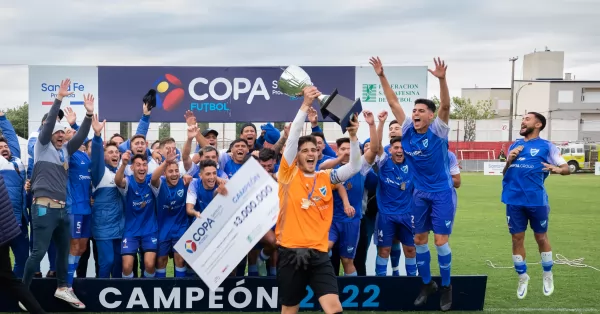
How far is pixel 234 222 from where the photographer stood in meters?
6.87

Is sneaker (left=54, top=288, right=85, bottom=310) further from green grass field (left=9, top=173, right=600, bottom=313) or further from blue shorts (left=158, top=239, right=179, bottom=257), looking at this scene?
green grass field (left=9, top=173, right=600, bottom=313)

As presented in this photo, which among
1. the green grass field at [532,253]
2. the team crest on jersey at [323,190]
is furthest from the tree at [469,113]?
the team crest on jersey at [323,190]

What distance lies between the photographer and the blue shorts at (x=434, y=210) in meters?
6.71

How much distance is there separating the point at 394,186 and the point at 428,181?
981 mm

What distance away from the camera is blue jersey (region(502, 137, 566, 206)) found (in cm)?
769

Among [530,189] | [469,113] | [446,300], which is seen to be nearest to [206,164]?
[446,300]

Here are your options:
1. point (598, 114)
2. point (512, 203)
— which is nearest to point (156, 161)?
point (512, 203)

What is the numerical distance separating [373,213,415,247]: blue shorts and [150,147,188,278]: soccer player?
8.31ft

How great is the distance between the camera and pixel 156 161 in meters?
8.18

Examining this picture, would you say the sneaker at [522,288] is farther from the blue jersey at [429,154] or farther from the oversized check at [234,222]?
the oversized check at [234,222]

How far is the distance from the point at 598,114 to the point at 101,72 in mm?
63841

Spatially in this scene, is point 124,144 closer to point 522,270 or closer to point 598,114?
point 522,270

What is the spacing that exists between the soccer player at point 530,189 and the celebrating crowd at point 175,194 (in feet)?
2.72

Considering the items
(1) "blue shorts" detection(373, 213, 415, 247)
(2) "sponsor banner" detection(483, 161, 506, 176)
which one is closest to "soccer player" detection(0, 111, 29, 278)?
(1) "blue shorts" detection(373, 213, 415, 247)
